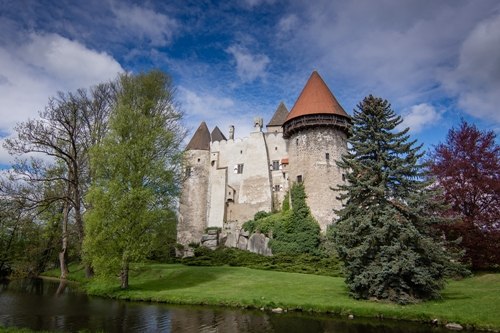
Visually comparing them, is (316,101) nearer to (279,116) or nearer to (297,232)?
(279,116)

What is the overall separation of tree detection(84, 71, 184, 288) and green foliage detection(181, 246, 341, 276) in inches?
350

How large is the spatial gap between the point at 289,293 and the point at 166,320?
19.6 feet

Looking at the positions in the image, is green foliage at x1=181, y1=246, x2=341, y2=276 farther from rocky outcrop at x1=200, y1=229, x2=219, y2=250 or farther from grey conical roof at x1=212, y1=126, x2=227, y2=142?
grey conical roof at x1=212, y1=126, x2=227, y2=142

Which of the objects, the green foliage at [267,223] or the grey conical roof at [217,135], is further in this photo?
the grey conical roof at [217,135]

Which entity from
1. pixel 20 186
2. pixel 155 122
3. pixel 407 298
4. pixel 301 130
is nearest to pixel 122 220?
pixel 155 122

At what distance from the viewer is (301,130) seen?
34.7 metres

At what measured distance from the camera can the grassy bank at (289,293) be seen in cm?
1149

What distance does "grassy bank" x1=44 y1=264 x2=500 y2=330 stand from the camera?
1149 cm

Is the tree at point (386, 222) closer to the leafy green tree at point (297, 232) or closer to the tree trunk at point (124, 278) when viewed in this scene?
the tree trunk at point (124, 278)

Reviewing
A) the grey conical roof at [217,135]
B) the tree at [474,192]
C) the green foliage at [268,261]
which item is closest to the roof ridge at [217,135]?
the grey conical roof at [217,135]

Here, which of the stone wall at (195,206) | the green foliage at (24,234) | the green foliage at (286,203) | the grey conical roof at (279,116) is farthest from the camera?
the grey conical roof at (279,116)

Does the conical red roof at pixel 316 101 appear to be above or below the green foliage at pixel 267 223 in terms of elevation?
above

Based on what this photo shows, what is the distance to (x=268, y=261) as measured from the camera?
1060 inches

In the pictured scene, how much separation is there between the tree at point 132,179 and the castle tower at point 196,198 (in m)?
16.8
